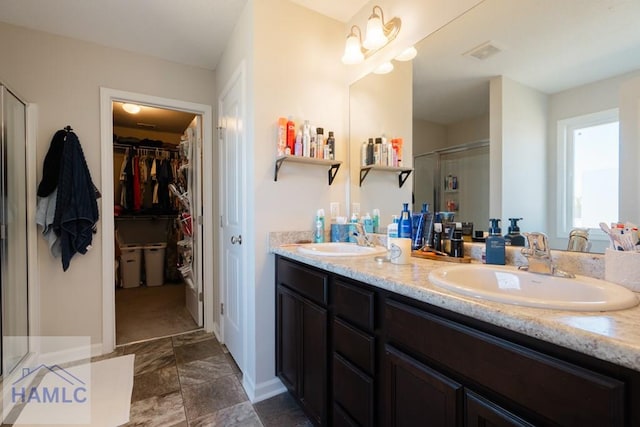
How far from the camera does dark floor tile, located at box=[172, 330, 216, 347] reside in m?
2.42

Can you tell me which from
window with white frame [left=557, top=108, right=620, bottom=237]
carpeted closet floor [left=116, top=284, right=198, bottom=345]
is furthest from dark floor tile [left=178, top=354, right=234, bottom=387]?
window with white frame [left=557, top=108, right=620, bottom=237]

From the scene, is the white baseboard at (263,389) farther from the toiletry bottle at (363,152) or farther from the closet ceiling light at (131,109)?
the closet ceiling light at (131,109)

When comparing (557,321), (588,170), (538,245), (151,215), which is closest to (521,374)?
(557,321)

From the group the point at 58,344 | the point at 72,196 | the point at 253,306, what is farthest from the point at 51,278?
the point at 253,306

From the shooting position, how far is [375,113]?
190 cm

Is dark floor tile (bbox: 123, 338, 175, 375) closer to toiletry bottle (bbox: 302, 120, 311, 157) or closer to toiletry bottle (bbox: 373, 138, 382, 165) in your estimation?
toiletry bottle (bbox: 302, 120, 311, 157)

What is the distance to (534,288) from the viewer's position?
92cm

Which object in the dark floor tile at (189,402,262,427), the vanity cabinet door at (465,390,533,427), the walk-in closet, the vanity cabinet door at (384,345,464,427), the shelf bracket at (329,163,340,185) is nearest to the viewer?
the vanity cabinet door at (465,390,533,427)

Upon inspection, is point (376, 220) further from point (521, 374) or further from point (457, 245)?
point (521, 374)

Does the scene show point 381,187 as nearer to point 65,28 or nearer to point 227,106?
point 227,106

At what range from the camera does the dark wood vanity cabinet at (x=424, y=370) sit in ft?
1.70

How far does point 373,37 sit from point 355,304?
60.4 inches

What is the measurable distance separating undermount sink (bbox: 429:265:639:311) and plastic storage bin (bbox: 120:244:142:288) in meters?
4.41

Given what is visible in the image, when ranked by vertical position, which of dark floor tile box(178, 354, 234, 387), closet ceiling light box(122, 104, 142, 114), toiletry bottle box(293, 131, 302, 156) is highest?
closet ceiling light box(122, 104, 142, 114)
